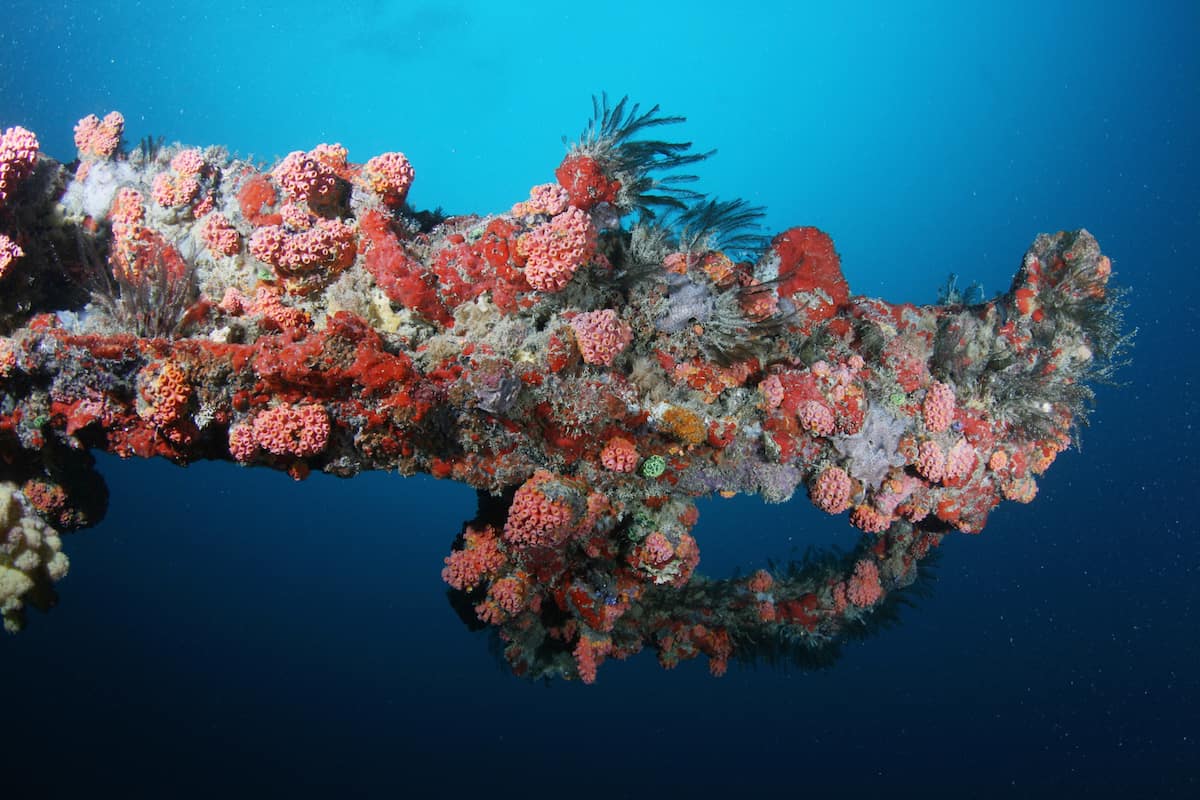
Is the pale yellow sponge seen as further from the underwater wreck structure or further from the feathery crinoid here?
→ the feathery crinoid

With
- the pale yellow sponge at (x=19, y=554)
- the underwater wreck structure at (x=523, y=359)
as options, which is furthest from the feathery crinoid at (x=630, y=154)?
the pale yellow sponge at (x=19, y=554)

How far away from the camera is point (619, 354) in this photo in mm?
4742

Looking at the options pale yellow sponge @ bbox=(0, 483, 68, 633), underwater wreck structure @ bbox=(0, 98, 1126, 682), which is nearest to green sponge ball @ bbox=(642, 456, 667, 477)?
underwater wreck structure @ bbox=(0, 98, 1126, 682)

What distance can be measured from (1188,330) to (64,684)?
103 metres

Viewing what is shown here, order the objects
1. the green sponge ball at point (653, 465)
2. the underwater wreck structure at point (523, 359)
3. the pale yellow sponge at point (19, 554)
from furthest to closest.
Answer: the green sponge ball at point (653, 465) → the pale yellow sponge at point (19, 554) → the underwater wreck structure at point (523, 359)

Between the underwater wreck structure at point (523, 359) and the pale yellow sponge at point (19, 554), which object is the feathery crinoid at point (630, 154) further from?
the pale yellow sponge at point (19, 554)

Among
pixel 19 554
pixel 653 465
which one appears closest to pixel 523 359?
pixel 653 465

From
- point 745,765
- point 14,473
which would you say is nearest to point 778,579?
point 14,473

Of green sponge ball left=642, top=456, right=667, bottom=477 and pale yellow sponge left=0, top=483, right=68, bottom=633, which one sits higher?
pale yellow sponge left=0, top=483, right=68, bottom=633

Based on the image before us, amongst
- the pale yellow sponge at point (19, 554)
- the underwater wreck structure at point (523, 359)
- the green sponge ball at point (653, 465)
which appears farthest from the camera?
the green sponge ball at point (653, 465)

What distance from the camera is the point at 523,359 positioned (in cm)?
449

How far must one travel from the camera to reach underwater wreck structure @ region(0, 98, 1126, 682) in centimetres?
396

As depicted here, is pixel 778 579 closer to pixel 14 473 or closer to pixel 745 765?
pixel 14 473

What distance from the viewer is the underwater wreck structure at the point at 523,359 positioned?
156 inches
